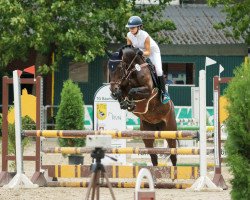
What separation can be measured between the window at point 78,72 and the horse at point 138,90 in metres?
Answer: 19.9

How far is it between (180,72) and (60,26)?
5.36m

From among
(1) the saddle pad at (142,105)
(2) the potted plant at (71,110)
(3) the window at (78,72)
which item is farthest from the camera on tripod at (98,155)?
(3) the window at (78,72)

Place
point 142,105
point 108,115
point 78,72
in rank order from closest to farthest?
point 142,105 < point 108,115 < point 78,72

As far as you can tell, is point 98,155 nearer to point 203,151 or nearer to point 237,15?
point 203,151

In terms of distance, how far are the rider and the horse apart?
99 millimetres

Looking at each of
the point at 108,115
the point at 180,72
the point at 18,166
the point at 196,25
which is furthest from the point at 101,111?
the point at 196,25

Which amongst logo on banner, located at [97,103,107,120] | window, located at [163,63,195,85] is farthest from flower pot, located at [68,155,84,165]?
window, located at [163,63,195,85]

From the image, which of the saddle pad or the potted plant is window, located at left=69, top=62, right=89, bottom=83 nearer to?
the potted plant

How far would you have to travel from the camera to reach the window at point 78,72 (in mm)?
34312

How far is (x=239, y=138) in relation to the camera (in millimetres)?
8781

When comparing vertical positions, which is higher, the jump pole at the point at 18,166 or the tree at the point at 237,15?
the tree at the point at 237,15

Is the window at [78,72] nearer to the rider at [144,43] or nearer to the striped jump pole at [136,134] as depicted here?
the rider at [144,43]

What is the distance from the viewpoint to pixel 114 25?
33.2 m

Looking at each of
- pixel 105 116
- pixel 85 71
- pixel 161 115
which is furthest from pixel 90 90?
pixel 161 115
